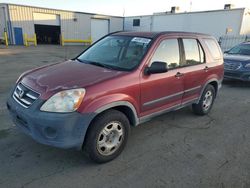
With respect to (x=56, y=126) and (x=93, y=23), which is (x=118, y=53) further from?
(x=93, y=23)

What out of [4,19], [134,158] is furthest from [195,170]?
[4,19]

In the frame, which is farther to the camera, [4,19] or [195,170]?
[4,19]

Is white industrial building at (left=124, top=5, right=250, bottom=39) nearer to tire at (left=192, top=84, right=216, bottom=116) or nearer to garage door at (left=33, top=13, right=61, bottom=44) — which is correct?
garage door at (left=33, top=13, right=61, bottom=44)

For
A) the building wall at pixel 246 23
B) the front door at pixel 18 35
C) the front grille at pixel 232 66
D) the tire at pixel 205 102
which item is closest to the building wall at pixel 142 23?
the building wall at pixel 246 23

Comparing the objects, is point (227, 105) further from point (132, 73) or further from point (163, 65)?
point (132, 73)

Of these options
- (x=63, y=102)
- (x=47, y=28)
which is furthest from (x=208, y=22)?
(x=63, y=102)

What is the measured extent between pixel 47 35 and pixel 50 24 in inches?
166

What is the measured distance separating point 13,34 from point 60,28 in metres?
5.86

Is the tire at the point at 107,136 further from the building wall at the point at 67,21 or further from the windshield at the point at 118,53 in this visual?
the building wall at the point at 67,21

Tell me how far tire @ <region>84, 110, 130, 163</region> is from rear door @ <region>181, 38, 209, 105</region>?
1.62 metres

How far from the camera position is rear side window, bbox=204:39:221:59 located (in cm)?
458

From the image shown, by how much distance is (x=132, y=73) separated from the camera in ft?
9.75

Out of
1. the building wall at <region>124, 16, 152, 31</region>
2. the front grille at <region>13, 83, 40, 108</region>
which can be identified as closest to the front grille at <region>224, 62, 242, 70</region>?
the front grille at <region>13, 83, 40, 108</region>

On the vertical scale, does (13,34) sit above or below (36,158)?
above
